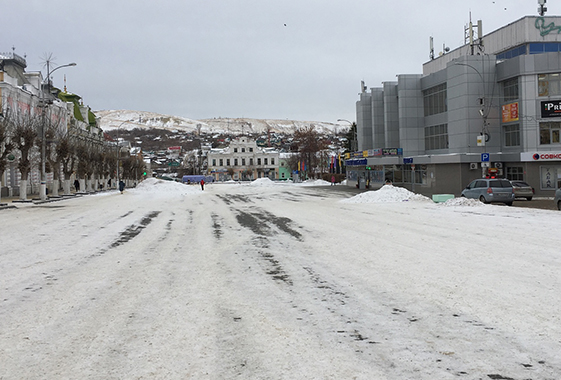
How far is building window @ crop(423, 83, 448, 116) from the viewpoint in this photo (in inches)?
1924

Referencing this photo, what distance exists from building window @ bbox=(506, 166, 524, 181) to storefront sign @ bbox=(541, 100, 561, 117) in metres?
4.82

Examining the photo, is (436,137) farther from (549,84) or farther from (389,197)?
(389,197)

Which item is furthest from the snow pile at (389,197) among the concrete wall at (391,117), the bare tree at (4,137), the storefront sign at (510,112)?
the concrete wall at (391,117)

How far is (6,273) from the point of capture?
8867 millimetres

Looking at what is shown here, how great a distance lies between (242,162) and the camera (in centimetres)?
14550

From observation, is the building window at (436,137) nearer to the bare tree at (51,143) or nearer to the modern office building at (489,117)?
the modern office building at (489,117)

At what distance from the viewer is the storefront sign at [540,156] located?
36281mm

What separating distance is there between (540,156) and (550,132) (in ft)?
10.0

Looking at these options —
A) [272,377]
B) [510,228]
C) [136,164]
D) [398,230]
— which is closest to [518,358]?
[272,377]

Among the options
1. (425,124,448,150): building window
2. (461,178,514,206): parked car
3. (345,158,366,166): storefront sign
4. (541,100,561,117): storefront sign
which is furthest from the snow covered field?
(345,158,366,166): storefront sign

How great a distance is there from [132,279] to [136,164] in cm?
10661

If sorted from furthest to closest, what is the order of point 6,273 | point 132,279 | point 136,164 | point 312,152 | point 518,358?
point 136,164 < point 312,152 < point 6,273 < point 132,279 < point 518,358

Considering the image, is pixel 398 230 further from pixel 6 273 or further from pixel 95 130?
pixel 95 130

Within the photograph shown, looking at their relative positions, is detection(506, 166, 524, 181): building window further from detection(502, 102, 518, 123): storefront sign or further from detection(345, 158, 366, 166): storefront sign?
detection(345, 158, 366, 166): storefront sign
